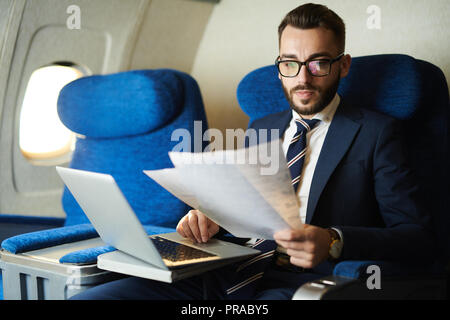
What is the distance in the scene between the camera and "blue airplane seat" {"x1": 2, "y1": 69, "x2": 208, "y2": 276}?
2000mm

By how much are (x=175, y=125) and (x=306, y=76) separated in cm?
78

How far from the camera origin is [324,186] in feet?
4.39

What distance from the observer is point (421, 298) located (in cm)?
126

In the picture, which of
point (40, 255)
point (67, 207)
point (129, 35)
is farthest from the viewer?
point (129, 35)

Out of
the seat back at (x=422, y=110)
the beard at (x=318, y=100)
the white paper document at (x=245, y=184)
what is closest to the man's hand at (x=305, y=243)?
the white paper document at (x=245, y=184)

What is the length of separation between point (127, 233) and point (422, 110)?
994mm

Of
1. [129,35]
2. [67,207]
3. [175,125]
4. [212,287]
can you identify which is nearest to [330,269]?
[212,287]

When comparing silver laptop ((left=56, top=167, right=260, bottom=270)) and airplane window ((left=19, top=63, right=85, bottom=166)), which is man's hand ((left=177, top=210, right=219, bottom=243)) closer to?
silver laptop ((left=56, top=167, right=260, bottom=270))

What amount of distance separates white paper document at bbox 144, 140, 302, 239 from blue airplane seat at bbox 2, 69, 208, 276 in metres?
0.87

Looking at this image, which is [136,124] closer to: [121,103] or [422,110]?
[121,103]

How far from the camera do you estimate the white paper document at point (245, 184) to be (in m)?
0.89

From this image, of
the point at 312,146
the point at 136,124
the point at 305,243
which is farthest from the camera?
the point at 136,124

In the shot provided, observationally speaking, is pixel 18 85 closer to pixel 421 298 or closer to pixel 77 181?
pixel 77 181

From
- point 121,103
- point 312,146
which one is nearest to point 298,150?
point 312,146
